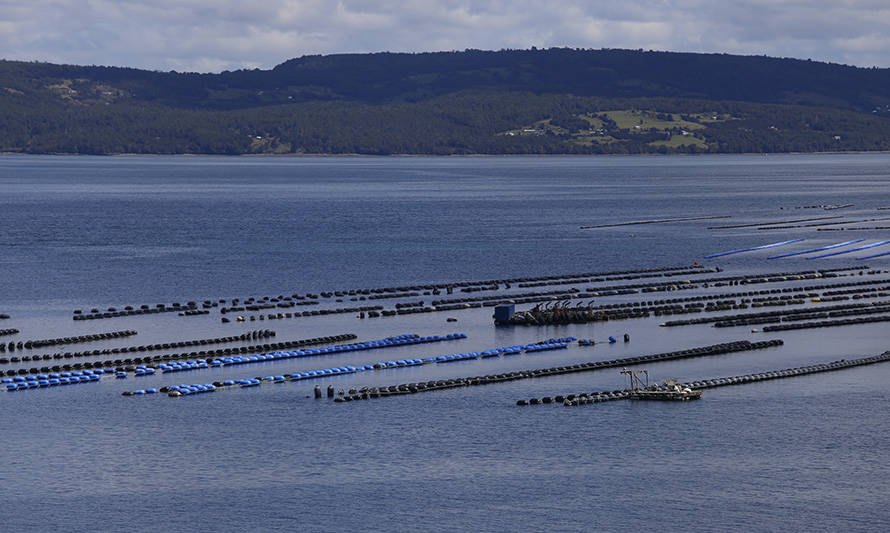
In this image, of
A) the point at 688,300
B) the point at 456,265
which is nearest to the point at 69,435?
the point at 688,300

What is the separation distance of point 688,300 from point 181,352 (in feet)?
164

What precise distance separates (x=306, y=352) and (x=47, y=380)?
1900cm

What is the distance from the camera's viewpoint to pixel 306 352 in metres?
98.9

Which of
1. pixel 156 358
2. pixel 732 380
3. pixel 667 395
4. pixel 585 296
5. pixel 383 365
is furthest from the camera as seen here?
pixel 585 296

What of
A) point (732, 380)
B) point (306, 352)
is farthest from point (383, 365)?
point (732, 380)

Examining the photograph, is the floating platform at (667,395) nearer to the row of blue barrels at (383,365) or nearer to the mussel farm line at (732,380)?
the mussel farm line at (732,380)

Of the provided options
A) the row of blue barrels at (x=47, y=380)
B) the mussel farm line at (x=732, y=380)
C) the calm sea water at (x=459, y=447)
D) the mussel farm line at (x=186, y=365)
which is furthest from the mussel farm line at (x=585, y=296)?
the mussel farm line at (x=732, y=380)

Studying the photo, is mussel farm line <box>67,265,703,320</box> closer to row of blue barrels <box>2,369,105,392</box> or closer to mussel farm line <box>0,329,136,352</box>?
mussel farm line <box>0,329,136,352</box>

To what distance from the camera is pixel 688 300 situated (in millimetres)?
125375

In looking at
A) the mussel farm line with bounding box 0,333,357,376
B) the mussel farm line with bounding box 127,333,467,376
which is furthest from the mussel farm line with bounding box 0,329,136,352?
the mussel farm line with bounding box 127,333,467,376

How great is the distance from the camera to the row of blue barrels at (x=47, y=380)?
8838cm

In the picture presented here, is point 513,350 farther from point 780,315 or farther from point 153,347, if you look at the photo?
point 780,315

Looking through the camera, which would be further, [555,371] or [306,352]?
[306,352]

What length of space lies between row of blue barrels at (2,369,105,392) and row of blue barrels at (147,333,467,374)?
204 inches
